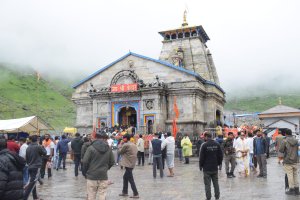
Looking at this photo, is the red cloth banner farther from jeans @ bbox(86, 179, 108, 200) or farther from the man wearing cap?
jeans @ bbox(86, 179, 108, 200)

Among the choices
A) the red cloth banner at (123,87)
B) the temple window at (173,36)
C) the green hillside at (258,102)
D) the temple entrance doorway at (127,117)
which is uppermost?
the temple window at (173,36)

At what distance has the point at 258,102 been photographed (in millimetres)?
92625

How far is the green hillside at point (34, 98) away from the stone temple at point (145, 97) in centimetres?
3359

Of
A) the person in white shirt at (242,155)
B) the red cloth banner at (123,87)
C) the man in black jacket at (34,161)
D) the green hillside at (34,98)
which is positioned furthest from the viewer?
the green hillside at (34,98)

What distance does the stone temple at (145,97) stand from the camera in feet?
95.8

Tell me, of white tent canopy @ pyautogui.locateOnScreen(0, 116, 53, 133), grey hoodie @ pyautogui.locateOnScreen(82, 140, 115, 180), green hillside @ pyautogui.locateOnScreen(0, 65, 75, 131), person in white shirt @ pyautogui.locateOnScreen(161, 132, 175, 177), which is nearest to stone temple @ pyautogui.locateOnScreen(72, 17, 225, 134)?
white tent canopy @ pyautogui.locateOnScreen(0, 116, 53, 133)

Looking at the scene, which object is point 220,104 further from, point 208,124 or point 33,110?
point 33,110

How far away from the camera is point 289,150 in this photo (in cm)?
915

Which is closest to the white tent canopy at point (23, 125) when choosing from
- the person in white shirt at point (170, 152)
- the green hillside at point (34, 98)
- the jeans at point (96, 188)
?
the person in white shirt at point (170, 152)

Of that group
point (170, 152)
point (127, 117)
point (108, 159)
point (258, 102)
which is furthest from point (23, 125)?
point (258, 102)

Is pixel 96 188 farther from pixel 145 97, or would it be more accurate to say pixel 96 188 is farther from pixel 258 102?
pixel 258 102

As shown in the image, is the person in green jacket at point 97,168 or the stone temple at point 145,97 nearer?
the person in green jacket at point 97,168

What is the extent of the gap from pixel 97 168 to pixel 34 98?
86.9m

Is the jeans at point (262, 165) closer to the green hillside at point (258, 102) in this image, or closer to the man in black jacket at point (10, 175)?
the man in black jacket at point (10, 175)
